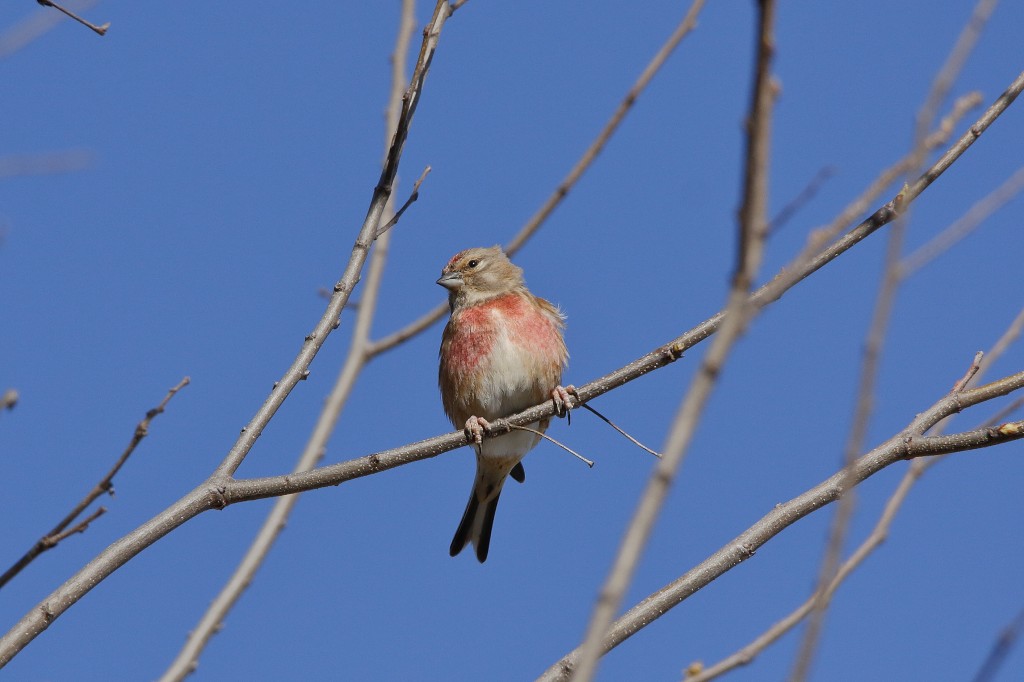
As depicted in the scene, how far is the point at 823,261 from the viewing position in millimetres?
4480

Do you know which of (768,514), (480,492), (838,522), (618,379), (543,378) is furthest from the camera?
(480,492)

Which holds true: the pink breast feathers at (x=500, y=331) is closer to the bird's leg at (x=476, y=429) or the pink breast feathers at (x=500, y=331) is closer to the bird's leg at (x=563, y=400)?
the bird's leg at (x=563, y=400)

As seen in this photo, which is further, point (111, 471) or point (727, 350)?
point (111, 471)

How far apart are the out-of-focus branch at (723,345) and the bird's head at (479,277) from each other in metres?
6.43

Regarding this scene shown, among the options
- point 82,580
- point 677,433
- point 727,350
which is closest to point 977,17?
point 727,350

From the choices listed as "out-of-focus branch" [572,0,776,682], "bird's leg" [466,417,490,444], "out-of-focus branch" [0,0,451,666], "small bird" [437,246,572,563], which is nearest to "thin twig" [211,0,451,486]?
"out-of-focus branch" [0,0,451,666]

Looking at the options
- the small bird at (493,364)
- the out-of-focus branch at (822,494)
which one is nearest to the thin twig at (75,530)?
the out-of-focus branch at (822,494)

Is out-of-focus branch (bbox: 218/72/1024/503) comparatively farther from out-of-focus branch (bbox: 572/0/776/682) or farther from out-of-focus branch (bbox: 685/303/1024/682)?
out-of-focus branch (bbox: 572/0/776/682)

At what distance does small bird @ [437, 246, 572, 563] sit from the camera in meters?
7.46

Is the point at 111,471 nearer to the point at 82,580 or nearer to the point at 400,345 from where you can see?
the point at 82,580

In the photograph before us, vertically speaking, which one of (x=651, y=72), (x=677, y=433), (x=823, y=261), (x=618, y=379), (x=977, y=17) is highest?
(x=651, y=72)

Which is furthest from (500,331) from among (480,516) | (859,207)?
(859,207)

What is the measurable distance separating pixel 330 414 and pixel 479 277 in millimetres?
2635

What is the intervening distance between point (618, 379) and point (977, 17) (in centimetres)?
256
